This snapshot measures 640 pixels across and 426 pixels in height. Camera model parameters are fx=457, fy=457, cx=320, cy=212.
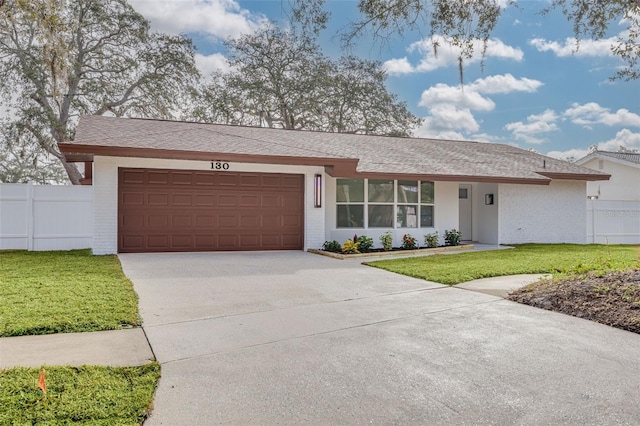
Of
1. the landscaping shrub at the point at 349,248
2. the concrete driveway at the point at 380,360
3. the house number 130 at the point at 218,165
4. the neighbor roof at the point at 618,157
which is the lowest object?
the concrete driveway at the point at 380,360

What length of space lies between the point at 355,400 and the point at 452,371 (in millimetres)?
986

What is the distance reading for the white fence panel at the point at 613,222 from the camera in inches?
667

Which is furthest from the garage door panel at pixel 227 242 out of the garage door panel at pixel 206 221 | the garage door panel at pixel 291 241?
the garage door panel at pixel 291 241

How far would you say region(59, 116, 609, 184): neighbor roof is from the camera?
11391 mm

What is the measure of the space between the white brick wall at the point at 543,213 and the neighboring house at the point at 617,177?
10830 mm

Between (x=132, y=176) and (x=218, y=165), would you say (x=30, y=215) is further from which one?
(x=218, y=165)

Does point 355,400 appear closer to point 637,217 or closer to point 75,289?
point 75,289

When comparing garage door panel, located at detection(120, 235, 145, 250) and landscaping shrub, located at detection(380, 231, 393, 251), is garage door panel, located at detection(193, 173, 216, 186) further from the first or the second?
landscaping shrub, located at detection(380, 231, 393, 251)

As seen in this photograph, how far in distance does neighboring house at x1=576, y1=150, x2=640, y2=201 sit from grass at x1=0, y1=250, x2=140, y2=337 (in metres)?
26.1

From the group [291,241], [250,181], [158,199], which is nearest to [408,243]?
[291,241]

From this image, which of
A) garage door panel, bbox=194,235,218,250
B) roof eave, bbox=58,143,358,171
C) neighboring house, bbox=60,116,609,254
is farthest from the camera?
garage door panel, bbox=194,235,218,250

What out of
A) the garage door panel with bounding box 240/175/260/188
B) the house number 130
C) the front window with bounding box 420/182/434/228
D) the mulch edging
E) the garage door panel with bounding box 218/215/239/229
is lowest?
the mulch edging

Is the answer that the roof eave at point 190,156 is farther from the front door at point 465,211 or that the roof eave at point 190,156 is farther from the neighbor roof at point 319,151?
the front door at point 465,211

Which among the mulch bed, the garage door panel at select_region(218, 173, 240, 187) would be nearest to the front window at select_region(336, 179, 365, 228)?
the garage door panel at select_region(218, 173, 240, 187)
